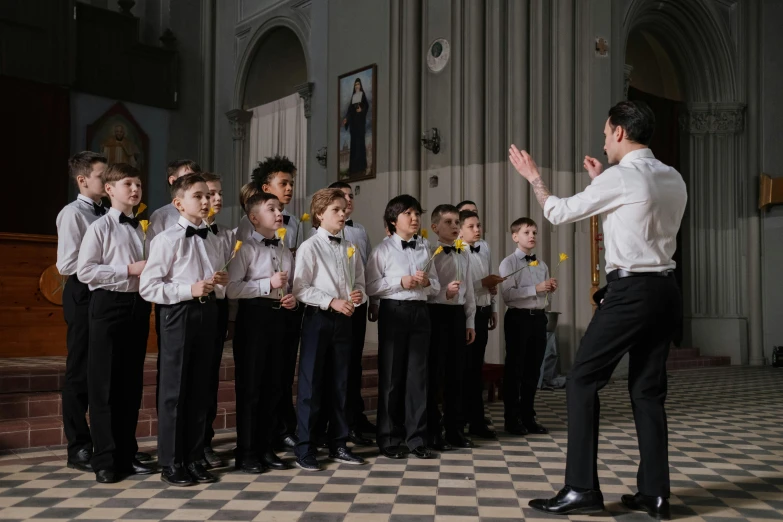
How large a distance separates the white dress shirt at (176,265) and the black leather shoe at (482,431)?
7.12 ft

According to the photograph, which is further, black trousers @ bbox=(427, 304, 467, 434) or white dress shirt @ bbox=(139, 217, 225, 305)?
black trousers @ bbox=(427, 304, 467, 434)

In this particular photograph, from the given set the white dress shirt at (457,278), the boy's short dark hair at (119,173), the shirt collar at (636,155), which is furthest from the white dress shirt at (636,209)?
the boy's short dark hair at (119,173)

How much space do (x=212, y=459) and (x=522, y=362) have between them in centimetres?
222

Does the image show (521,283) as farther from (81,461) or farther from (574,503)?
(81,461)

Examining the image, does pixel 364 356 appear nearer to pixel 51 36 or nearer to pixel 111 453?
pixel 111 453

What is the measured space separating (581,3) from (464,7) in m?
1.35

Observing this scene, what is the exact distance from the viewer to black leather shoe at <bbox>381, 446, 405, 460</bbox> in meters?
4.39

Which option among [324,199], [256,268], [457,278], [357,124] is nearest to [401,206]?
[324,199]

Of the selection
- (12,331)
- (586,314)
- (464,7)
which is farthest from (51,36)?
(586,314)

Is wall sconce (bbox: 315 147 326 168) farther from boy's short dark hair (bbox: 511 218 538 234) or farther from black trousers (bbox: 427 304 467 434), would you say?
black trousers (bbox: 427 304 467 434)

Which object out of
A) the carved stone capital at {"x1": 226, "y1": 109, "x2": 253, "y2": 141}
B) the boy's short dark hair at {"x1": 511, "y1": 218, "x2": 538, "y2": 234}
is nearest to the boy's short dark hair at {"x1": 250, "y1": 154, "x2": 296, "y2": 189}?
the boy's short dark hair at {"x1": 511, "y1": 218, "x2": 538, "y2": 234}

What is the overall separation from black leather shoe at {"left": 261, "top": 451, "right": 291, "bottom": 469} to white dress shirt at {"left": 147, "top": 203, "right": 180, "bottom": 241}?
1.38 meters

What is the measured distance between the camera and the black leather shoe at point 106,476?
369 cm

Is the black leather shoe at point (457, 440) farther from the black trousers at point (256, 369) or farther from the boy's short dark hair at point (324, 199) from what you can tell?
the boy's short dark hair at point (324, 199)
